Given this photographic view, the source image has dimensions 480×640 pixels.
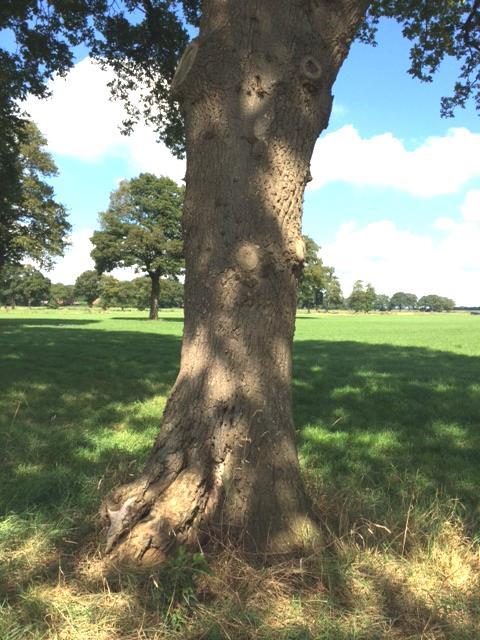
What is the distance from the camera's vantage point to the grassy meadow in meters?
2.36

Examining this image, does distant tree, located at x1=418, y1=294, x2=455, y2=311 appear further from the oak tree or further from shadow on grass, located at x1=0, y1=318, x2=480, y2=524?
the oak tree

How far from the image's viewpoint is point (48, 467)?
14.9ft

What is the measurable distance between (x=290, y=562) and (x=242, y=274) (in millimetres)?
1643

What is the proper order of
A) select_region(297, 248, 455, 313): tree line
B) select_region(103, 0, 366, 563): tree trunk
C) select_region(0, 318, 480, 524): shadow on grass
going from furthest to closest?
select_region(297, 248, 455, 313): tree line → select_region(0, 318, 480, 524): shadow on grass → select_region(103, 0, 366, 563): tree trunk

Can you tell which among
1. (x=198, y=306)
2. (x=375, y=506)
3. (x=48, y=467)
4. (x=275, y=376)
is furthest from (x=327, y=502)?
(x=48, y=467)

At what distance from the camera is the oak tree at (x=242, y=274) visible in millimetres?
2869

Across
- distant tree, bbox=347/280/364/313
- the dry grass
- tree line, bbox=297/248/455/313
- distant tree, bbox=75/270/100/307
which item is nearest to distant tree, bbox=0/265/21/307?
distant tree, bbox=75/270/100/307

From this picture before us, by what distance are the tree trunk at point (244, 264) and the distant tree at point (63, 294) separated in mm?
124729

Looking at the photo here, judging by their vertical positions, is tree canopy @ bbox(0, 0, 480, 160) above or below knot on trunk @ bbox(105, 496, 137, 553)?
above

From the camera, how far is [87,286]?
107 m

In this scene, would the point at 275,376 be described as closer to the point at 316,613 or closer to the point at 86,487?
the point at 316,613

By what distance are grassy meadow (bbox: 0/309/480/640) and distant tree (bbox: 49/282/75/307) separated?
12213 cm

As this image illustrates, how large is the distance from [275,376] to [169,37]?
35.4 feet

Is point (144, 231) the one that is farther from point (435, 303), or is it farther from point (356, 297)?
point (435, 303)
